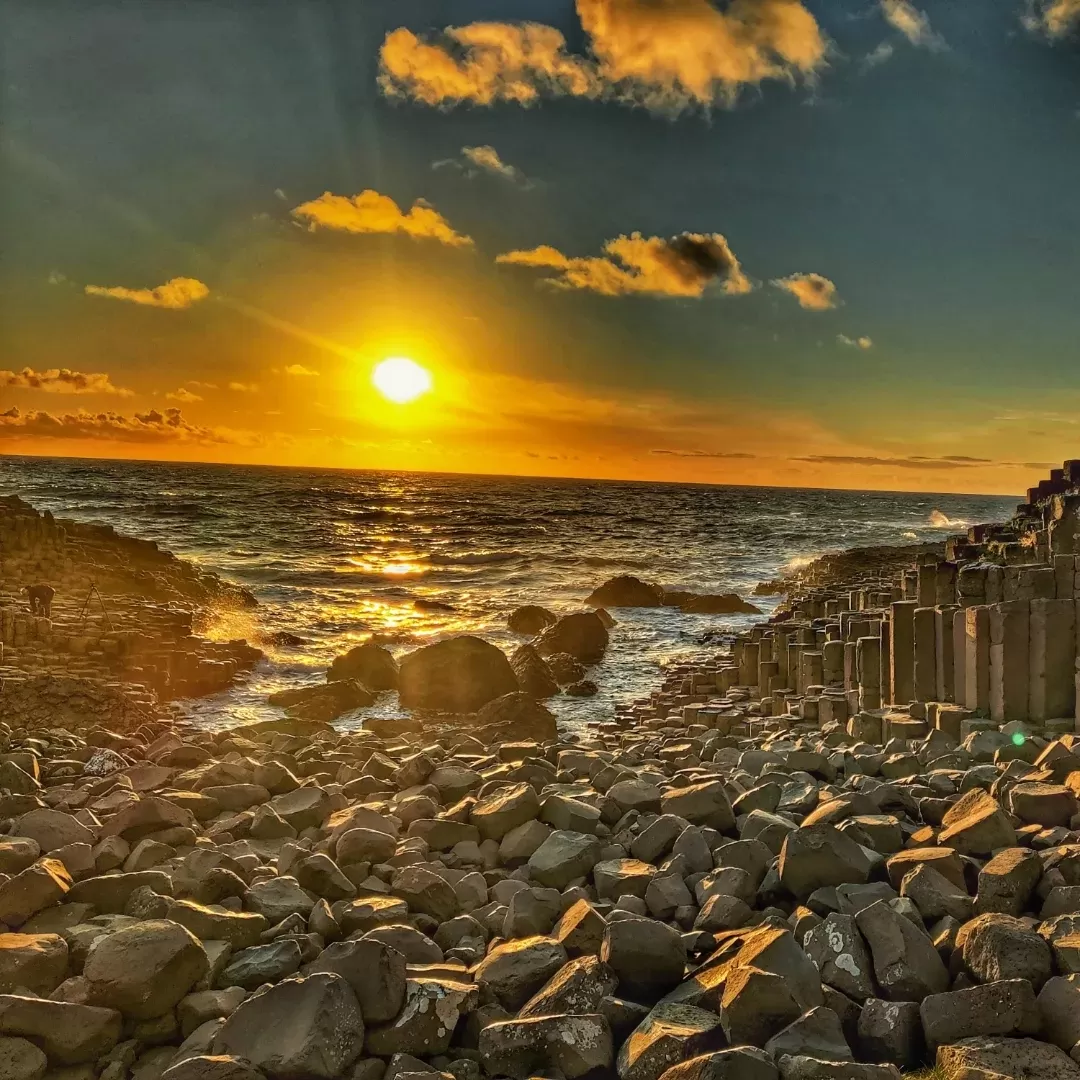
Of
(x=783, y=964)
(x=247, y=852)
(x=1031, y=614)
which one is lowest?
(x=247, y=852)

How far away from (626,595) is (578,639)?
805cm

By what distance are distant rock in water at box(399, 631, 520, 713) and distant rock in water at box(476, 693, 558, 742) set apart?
1243mm

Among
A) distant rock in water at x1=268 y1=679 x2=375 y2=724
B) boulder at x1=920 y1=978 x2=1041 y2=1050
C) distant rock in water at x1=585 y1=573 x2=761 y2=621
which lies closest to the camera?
boulder at x1=920 y1=978 x2=1041 y2=1050

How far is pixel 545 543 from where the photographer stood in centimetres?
4681

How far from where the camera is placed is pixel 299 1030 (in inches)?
106

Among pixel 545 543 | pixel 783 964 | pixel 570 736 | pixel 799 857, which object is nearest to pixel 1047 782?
pixel 799 857

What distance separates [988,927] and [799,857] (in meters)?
0.75

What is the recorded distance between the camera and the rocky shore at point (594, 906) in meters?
2.70

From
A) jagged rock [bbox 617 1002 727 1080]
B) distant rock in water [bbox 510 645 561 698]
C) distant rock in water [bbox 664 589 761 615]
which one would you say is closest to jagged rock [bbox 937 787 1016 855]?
jagged rock [bbox 617 1002 727 1080]

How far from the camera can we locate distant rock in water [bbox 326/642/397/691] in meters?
13.8

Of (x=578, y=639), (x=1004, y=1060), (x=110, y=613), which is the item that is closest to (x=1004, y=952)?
(x=1004, y=1060)

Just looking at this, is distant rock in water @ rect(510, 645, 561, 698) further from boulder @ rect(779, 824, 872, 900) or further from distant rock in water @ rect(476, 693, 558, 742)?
boulder @ rect(779, 824, 872, 900)

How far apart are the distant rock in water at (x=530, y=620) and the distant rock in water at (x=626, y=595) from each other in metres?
2.63

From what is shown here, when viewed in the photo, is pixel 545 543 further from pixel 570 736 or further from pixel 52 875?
pixel 52 875
